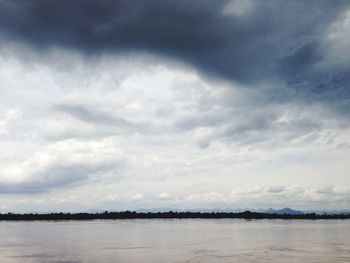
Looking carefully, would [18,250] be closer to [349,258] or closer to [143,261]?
[143,261]

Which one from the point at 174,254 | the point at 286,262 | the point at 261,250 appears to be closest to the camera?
the point at 286,262

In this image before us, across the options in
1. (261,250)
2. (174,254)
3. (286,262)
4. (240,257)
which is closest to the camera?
(286,262)

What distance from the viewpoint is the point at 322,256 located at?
41500mm

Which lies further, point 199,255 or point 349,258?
point 199,255

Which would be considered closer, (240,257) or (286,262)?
(286,262)

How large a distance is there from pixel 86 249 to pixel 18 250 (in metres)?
9.09

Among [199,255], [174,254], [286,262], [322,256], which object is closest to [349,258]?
[322,256]

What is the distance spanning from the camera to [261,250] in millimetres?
48031

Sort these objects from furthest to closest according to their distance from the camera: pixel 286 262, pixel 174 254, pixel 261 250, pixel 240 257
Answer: pixel 261 250, pixel 174 254, pixel 240 257, pixel 286 262

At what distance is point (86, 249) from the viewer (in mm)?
49438

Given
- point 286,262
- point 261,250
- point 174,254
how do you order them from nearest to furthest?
point 286,262 < point 174,254 < point 261,250

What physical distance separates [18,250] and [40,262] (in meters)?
13.6

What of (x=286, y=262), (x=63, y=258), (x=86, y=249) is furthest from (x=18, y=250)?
(x=286, y=262)

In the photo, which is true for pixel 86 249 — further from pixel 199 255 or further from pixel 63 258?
pixel 199 255
